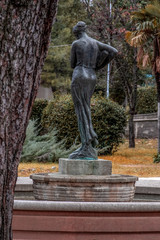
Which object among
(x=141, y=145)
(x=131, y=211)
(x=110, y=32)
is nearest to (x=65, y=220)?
(x=131, y=211)

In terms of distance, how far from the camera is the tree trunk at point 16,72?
111 inches

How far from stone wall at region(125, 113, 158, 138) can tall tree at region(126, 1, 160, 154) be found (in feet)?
36.1

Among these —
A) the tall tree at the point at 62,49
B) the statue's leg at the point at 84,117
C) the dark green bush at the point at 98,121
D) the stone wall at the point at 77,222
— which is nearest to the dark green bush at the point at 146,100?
the tall tree at the point at 62,49

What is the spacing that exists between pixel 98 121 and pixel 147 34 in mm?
3832

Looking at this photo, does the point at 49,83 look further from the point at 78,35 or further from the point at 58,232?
the point at 58,232

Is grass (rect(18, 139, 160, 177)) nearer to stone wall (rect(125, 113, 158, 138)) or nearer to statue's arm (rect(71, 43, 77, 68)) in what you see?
statue's arm (rect(71, 43, 77, 68))

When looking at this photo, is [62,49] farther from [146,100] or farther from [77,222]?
[77,222]

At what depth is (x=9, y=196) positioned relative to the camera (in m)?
2.98

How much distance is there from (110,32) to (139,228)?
1948 cm

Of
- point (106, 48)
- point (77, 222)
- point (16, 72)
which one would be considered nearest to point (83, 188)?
point (77, 222)

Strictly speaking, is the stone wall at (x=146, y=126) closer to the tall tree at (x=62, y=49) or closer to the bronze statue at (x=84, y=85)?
the tall tree at (x=62, y=49)

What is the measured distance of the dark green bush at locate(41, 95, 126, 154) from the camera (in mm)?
18891

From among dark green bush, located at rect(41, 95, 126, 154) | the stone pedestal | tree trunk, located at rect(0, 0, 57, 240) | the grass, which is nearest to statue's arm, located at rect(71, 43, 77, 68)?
the stone pedestal

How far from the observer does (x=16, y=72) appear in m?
2.85
